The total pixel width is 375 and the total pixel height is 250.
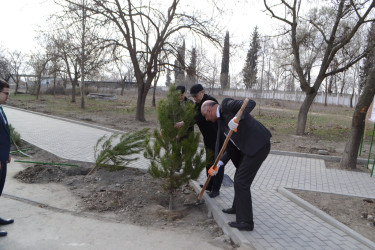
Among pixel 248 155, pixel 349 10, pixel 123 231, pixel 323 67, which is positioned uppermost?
pixel 349 10

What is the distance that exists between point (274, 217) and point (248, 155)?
130 centimetres

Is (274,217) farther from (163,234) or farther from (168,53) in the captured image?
(168,53)

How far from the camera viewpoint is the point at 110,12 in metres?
13.3

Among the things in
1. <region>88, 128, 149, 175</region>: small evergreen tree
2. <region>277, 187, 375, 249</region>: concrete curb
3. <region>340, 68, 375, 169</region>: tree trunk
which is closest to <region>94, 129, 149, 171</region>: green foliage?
<region>88, 128, 149, 175</region>: small evergreen tree

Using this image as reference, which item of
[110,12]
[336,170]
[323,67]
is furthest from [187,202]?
[110,12]

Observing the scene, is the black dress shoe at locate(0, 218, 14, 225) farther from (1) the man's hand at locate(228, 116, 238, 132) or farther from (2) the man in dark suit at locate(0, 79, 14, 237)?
(1) the man's hand at locate(228, 116, 238, 132)

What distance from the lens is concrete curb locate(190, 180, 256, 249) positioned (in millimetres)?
3371

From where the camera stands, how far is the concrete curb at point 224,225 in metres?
3.37

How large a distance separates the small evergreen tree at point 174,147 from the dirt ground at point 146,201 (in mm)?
502

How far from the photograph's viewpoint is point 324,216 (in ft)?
14.2

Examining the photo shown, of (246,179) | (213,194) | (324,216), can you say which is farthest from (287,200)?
(246,179)

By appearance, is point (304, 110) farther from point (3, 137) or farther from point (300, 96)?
point (300, 96)

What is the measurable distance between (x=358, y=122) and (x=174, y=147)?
5.26 m

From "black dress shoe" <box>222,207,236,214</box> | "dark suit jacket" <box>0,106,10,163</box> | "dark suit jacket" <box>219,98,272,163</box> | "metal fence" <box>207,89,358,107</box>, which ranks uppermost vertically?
"metal fence" <box>207,89,358,107</box>
